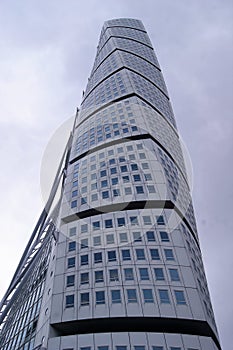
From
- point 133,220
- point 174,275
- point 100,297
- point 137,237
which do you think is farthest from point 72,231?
point 174,275

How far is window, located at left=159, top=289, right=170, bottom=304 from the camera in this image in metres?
29.7

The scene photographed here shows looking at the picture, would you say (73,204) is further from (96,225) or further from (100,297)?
(100,297)

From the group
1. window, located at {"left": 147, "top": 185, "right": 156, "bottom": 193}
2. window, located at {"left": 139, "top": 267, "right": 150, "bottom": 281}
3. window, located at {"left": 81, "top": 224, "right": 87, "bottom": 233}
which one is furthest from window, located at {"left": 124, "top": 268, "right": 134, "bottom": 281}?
window, located at {"left": 147, "top": 185, "right": 156, "bottom": 193}

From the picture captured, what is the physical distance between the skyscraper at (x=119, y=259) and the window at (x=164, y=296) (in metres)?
0.06

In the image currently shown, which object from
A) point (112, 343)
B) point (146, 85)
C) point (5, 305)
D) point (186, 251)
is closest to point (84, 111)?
point (146, 85)

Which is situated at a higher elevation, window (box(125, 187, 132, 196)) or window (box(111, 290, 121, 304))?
window (box(125, 187, 132, 196))

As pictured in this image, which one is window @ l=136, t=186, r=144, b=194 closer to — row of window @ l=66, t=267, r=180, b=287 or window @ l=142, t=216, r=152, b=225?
window @ l=142, t=216, r=152, b=225

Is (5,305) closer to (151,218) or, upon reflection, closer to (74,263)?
(74,263)

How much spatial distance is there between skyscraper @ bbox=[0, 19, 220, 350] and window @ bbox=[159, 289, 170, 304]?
6 centimetres

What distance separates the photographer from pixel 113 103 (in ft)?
201

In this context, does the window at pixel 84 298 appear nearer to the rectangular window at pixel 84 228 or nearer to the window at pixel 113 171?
the rectangular window at pixel 84 228

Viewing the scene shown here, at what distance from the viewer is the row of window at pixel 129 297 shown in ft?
97.3

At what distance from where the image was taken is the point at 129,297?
29.8 metres

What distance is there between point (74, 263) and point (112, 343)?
870 cm
